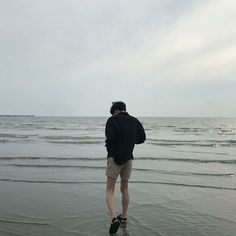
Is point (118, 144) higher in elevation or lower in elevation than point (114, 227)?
higher

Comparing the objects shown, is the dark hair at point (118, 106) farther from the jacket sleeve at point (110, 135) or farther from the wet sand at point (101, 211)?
the wet sand at point (101, 211)

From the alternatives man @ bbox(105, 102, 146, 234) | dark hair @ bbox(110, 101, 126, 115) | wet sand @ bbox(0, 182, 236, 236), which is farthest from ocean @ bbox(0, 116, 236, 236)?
dark hair @ bbox(110, 101, 126, 115)

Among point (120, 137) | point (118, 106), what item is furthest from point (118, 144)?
point (118, 106)

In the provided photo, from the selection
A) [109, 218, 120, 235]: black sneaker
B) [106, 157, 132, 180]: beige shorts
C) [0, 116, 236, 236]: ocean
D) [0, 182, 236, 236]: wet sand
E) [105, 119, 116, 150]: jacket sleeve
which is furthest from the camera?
[0, 116, 236, 236]: ocean

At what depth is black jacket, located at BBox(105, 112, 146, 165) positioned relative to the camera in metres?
5.69

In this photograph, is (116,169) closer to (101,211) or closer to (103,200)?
(101,211)

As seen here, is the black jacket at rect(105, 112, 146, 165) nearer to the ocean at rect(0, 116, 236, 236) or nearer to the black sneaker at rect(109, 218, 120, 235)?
the black sneaker at rect(109, 218, 120, 235)

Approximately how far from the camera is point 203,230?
19.6 ft

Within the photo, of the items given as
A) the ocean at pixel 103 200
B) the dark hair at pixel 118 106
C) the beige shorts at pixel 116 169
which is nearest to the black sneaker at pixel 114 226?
the ocean at pixel 103 200

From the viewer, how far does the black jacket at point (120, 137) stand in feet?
18.7

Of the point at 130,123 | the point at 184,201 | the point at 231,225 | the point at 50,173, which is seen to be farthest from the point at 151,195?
the point at 50,173

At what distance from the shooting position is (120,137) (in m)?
5.71

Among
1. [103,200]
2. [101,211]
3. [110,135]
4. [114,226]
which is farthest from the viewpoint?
[103,200]

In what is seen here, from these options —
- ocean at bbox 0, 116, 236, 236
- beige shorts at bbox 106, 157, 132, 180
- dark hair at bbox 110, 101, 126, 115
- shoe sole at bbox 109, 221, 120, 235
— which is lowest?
ocean at bbox 0, 116, 236, 236
